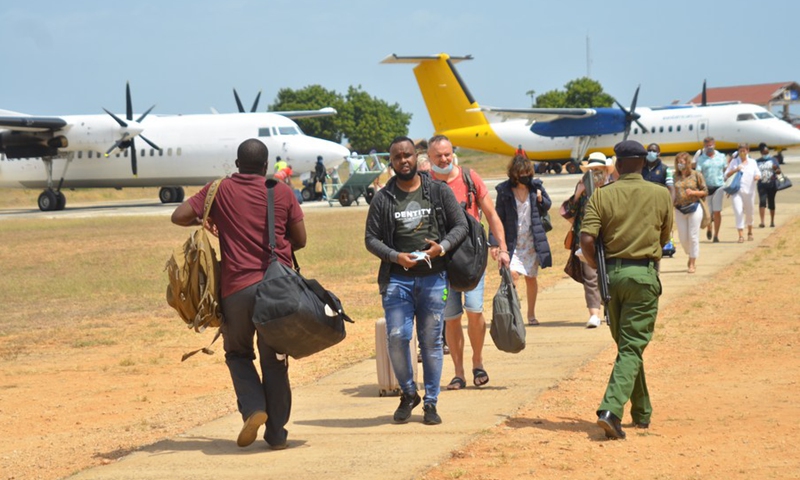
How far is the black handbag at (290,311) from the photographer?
6.18 meters

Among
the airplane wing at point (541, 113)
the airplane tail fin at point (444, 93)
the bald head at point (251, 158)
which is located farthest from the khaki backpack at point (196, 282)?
the airplane tail fin at point (444, 93)

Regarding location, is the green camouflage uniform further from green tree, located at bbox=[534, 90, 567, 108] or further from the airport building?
the airport building

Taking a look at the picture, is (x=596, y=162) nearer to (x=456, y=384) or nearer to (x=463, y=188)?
(x=463, y=188)

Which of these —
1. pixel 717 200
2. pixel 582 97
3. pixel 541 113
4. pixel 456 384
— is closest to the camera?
pixel 456 384

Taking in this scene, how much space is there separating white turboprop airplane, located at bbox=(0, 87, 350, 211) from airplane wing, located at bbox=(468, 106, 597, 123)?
17076mm

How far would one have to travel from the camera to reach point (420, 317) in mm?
6965

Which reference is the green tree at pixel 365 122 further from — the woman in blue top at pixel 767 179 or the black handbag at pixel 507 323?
the black handbag at pixel 507 323

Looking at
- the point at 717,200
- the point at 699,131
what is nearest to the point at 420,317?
the point at 717,200

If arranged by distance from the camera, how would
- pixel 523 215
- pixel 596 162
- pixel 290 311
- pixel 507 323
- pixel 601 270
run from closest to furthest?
pixel 290 311 → pixel 601 270 → pixel 507 323 → pixel 596 162 → pixel 523 215

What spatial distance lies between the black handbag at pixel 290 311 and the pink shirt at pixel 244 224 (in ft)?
0.19

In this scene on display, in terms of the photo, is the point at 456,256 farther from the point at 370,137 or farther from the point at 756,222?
the point at 370,137

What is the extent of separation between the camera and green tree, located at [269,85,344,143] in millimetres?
137125

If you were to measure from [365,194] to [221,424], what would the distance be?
33.3 m

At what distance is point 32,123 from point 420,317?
39.7m
